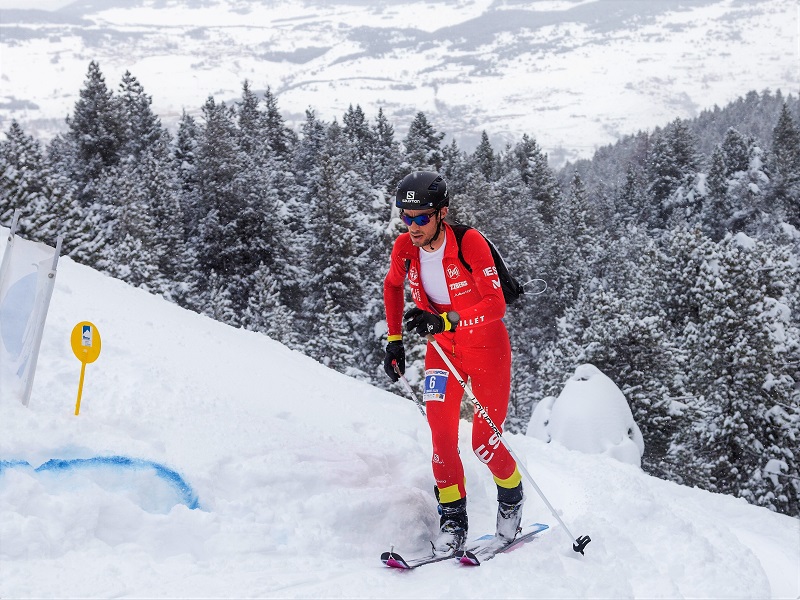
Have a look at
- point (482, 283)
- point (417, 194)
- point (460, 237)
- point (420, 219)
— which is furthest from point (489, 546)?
point (417, 194)

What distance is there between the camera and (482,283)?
5.59 meters

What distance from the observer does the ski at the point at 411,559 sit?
518 centimetres

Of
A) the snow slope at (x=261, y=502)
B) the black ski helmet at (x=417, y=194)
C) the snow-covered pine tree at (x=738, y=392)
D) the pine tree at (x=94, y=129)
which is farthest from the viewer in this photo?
the pine tree at (x=94, y=129)

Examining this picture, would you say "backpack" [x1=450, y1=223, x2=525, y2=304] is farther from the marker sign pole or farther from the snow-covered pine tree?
the snow-covered pine tree

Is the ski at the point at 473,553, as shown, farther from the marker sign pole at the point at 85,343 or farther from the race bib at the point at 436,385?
the marker sign pole at the point at 85,343

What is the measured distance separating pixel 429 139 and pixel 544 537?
50.4 m

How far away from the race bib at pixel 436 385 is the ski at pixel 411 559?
1140mm

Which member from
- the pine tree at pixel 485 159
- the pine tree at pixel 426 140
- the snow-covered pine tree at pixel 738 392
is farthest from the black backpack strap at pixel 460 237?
the pine tree at pixel 485 159

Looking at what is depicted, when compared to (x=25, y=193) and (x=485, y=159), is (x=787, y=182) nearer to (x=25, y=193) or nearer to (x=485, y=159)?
(x=485, y=159)

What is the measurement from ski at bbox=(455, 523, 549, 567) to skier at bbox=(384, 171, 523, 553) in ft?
0.28

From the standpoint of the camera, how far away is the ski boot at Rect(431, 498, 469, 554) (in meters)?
5.67

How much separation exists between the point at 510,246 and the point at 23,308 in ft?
142

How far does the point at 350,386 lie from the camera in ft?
30.3

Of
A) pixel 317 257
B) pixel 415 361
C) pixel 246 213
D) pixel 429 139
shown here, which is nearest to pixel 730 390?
pixel 415 361
